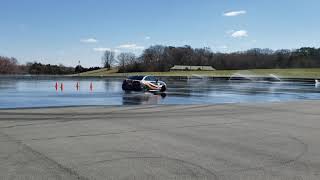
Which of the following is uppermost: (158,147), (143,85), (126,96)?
(143,85)

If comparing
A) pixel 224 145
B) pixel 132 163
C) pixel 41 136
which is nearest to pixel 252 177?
pixel 132 163

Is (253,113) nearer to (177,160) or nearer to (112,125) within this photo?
(112,125)

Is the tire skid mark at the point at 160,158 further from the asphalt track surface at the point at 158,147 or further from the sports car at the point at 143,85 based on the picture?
the sports car at the point at 143,85

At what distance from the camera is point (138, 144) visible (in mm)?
9906

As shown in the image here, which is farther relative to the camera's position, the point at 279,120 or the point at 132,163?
the point at 279,120

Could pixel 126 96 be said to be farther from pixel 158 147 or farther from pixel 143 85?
pixel 158 147

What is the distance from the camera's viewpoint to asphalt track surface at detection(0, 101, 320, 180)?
721 centimetres

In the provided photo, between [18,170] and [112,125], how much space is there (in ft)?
20.5

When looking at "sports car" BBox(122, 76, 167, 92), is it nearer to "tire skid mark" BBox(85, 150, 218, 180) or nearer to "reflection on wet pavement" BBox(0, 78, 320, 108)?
"reflection on wet pavement" BBox(0, 78, 320, 108)

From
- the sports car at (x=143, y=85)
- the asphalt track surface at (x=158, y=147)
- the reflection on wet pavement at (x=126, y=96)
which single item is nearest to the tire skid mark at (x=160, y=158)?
the asphalt track surface at (x=158, y=147)

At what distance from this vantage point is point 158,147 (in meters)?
9.54

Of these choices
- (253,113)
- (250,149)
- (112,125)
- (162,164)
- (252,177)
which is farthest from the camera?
(253,113)

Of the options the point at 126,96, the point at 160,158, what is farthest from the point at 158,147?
the point at 126,96

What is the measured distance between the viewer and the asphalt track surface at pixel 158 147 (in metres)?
7.21
